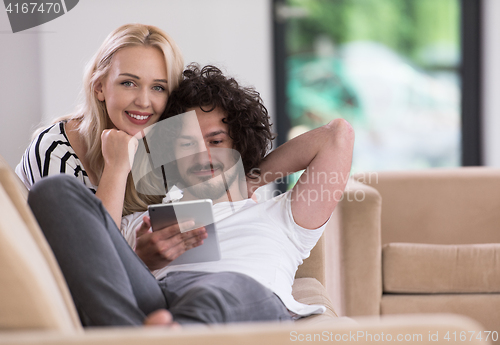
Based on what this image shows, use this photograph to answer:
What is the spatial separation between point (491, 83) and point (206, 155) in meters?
2.71

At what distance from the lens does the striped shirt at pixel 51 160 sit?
144cm

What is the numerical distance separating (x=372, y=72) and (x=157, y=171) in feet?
7.69

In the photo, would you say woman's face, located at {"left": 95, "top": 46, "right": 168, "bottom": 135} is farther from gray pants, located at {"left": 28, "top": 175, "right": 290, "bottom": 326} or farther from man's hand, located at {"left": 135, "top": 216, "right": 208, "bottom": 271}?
gray pants, located at {"left": 28, "top": 175, "right": 290, "bottom": 326}

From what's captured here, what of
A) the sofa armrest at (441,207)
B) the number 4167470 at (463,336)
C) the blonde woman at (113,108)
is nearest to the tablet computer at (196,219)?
the blonde woman at (113,108)

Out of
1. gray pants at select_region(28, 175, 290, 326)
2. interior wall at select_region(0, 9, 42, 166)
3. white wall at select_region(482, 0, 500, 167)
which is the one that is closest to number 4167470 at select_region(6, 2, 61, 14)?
interior wall at select_region(0, 9, 42, 166)

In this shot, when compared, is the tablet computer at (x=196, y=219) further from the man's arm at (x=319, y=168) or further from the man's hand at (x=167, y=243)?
the man's arm at (x=319, y=168)

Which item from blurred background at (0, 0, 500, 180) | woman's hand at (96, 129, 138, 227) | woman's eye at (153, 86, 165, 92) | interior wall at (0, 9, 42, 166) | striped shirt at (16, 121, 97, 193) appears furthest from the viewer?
blurred background at (0, 0, 500, 180)

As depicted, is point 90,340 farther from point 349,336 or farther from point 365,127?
point 365,127

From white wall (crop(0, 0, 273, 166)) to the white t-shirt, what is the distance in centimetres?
186

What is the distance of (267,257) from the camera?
1.19 meters

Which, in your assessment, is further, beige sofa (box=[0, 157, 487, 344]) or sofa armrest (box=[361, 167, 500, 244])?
sofa armrest (box=[361, 167, 500, 244])

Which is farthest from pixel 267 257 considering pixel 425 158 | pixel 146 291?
pixel 425 158

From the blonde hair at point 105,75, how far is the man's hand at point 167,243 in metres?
0.25

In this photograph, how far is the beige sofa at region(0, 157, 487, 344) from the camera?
619 mm
